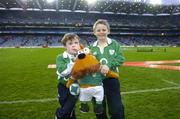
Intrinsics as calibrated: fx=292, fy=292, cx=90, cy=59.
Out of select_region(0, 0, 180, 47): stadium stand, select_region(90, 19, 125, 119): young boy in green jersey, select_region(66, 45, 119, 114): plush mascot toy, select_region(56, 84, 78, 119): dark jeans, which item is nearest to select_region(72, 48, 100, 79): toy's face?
select_region(66, 45, 119, 114): plush mascot toy

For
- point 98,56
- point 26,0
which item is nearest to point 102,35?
point 98,56

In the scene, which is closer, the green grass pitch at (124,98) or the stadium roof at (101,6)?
the green grass pitch at (124,98)

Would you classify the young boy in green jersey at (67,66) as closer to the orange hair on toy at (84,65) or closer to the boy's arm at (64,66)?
the boy's arm at (64,66)

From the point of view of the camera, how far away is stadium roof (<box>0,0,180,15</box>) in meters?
73.1

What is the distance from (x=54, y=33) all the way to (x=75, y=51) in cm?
7980

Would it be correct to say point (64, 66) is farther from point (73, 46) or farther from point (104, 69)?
point (104, 69)

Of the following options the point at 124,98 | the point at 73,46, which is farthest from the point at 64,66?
the point at 124,98

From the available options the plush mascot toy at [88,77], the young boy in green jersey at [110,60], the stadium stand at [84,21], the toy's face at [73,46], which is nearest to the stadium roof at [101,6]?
the stadium stand at [84,21]

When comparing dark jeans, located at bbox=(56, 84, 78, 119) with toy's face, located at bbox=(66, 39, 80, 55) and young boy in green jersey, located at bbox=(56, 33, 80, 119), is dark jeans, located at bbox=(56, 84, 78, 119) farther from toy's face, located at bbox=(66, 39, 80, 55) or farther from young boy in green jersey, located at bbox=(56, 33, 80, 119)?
toy's face, located at bbox=(66, 39, 80, 55)

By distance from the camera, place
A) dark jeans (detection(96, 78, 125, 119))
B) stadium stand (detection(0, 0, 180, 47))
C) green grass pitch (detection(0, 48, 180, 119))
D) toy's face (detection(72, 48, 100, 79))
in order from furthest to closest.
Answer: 1. stadium stand (detection(0, 0, 180, 47))
2. green grass pitch (detection(0, 48, 180, 119))
3. dark jeans (detection(96, 78, 125, 119))
4. toy's face (detection(72, 48, 100, 79))

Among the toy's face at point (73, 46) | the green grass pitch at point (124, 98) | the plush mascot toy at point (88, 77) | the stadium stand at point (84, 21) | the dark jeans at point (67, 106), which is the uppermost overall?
the stadium stand at point (84, 21)

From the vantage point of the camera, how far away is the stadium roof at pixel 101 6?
73062 mm

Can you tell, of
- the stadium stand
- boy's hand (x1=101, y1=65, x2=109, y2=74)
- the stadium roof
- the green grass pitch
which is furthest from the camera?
the stadium stand

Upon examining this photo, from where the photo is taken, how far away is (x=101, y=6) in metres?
79.5
